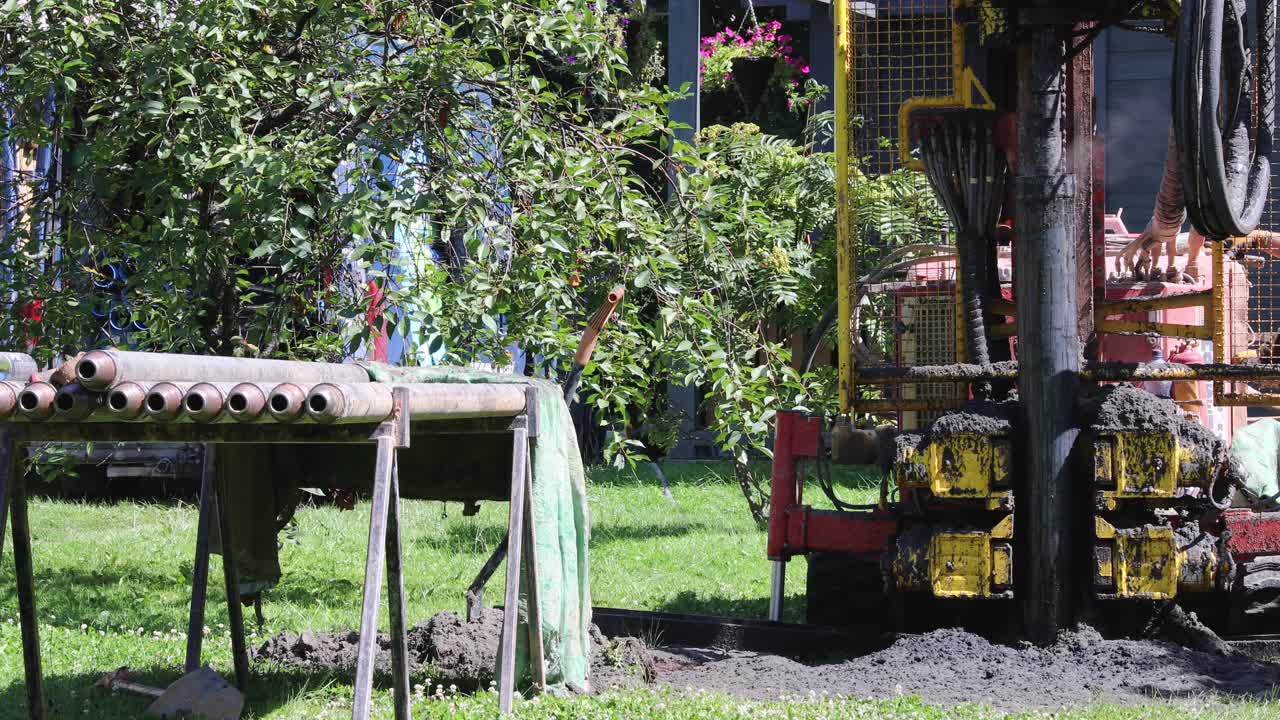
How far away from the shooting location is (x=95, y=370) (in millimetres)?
3672

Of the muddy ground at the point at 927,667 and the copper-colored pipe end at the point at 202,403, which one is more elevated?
the copper-colored pipe end at the point at 202,403

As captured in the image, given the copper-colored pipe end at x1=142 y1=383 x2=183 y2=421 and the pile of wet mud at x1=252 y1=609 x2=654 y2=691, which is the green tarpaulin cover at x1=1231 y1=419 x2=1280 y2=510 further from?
the copper-colored pipe end at x1=142 y1=383 x2=183 y2=421

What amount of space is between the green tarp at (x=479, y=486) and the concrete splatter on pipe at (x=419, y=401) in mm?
318

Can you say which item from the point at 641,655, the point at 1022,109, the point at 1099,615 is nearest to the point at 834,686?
the point at 641,655

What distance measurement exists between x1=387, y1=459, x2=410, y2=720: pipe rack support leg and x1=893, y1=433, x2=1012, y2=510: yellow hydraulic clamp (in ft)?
8.63

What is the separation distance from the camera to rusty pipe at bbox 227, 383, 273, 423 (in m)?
3.62

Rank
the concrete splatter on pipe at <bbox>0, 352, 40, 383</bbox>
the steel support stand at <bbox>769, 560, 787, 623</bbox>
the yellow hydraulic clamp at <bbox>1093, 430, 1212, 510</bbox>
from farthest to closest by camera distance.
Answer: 1. the steel support stand at <bbox>769, 560, 787, 623</bbox>
2. the yellow hydraulic clamp at <bbox>1093, 430, 1212, 510</bbox>
3. the concrete splatter on pipe at <bbox>0, 352, 40, 383</bbox>

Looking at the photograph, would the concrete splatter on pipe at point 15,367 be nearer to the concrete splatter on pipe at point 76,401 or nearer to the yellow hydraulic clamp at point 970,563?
the concrete splatter on pipe at point 76,401

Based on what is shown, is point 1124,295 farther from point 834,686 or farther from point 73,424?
point 73,424

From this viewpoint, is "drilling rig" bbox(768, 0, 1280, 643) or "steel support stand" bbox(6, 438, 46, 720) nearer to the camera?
"steel support stand" bbox(6, 438, 46, 720)

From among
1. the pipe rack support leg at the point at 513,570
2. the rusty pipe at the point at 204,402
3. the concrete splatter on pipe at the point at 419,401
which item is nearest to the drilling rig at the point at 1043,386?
the pipe rack support leg at the point at 513,570

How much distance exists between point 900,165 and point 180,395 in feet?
17.7

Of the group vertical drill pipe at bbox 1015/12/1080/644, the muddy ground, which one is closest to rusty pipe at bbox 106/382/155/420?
the muddy ground

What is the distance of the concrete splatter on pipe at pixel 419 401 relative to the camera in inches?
144
